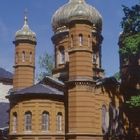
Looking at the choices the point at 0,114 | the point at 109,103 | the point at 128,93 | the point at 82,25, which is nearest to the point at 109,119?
the point at 109,103

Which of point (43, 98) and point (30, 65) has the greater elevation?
point (30, 65)

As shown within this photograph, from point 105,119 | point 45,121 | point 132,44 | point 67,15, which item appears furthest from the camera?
point 67,15

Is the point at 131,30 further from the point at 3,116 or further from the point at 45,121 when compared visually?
the point at 3,116

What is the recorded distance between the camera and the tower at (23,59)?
31.1 meters

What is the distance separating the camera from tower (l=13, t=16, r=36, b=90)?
102 ft

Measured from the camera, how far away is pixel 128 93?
30.8 metres

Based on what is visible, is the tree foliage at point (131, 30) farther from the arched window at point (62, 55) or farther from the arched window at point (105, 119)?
the arched window at point (62, 55)

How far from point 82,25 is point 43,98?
5910 millimetres

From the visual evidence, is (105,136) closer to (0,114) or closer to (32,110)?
(32,110)

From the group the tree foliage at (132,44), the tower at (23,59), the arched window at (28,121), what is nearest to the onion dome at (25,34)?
the tower at (23,59)

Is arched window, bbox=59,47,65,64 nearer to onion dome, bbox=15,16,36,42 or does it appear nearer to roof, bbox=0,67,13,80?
onion dome, bbox=15,16,36,42

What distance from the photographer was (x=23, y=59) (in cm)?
3128

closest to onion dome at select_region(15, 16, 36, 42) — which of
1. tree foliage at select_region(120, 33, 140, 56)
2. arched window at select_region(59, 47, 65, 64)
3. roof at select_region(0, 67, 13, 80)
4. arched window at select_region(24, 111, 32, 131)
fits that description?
arched window at select_region(59, 47, 65, 64)

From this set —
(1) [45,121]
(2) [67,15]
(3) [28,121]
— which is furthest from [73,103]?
(2) [67,15]
